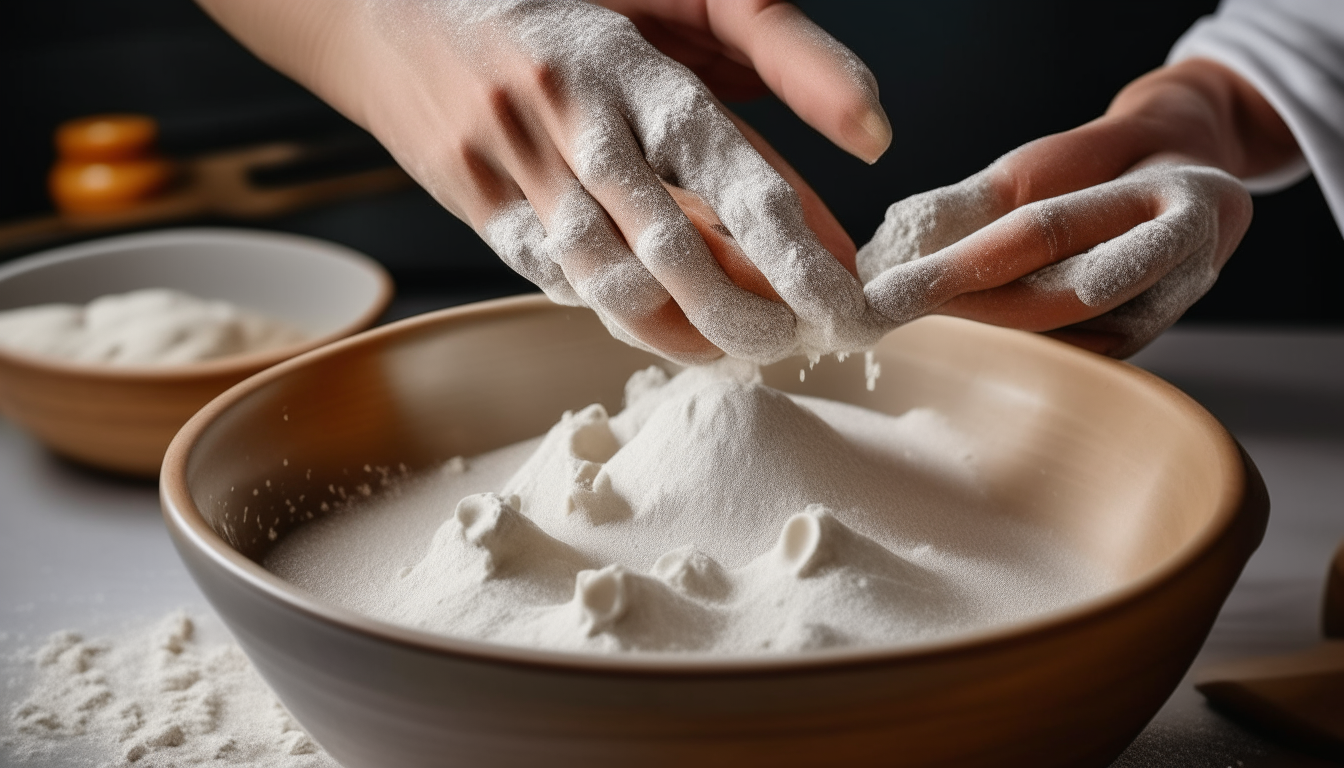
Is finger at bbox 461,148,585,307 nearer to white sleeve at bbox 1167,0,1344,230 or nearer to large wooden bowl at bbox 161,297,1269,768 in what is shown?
large wooden bowl at bbox 161,297,1269,768

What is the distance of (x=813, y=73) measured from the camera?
0.62 metres

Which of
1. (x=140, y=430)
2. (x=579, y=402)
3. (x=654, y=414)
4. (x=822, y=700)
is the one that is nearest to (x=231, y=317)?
(x=140, y=430)

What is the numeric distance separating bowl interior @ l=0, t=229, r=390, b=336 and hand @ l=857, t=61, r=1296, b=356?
626 mm

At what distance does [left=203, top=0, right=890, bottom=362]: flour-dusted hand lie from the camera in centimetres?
57

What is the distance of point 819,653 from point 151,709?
411 millimetres

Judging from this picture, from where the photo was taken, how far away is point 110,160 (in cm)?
151

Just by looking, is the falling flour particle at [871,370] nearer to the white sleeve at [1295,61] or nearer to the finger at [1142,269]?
the finger at [1142,269]

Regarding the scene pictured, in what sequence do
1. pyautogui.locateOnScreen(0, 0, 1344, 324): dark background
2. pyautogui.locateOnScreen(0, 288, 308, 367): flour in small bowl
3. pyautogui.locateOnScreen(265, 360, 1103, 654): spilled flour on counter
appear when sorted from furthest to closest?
pyautogui.locateOnScreen(0, 0, 1344, 324): dark background
pyautogui.locateOnScreen(0, 288, 308, 367): flour in small bowl
pyautogui.locateOnScreen(265, 360, 1103, 654): spilled flour on counter

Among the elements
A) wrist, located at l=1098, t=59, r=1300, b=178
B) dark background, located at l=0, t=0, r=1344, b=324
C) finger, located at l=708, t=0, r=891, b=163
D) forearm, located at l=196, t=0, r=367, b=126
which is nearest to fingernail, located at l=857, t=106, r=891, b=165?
finger, located at l=708, t=0, r=891, b=163

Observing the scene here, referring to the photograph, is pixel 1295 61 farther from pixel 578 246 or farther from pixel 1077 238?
pixel 578 246

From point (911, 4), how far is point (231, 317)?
0.82m

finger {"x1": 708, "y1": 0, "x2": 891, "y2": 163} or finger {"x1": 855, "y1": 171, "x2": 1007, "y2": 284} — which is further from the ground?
finger {"x1": 708, "y1": 0, "x2": 891, "y2": 163}

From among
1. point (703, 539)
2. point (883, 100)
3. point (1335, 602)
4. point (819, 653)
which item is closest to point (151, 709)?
point (703, 539)

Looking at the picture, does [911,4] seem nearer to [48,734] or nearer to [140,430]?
[140,430]
